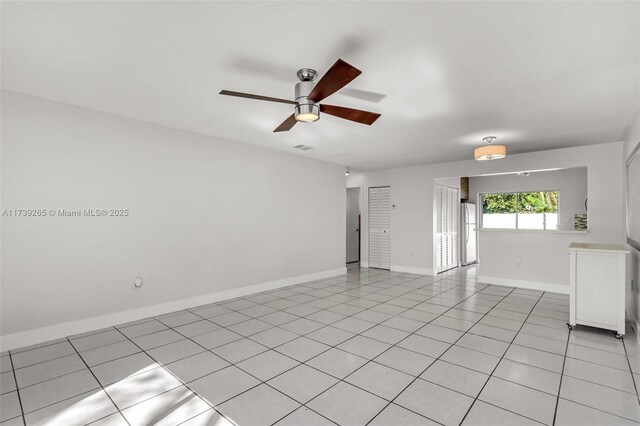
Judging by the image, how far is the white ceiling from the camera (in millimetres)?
1837

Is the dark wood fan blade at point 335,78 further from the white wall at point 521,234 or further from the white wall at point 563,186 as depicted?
the white wall at point 563,186

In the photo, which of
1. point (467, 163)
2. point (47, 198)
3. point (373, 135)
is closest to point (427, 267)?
point (467, 163)

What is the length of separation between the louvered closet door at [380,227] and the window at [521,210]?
2.74m

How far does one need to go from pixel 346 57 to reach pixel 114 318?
12.4 ft

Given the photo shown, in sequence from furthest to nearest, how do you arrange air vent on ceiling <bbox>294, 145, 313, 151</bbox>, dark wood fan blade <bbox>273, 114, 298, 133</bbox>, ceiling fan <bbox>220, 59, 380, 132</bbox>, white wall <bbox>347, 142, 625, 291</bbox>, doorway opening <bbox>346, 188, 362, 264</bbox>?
doorway opening <bbox>346, 188, 362, 264</bbox> → air vent on ceiling <bbox>294, 145, 313, 151</bbox> → white wall <bbox>347, 142, 625, 291</bbox> → dark wood fan blade <bbox>273, 114, 298, 133</bbox> → ceiling fan <bbox>220, 59, 380, 132</bbox>

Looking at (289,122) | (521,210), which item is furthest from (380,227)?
(289,122)

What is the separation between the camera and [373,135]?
4.45 meters

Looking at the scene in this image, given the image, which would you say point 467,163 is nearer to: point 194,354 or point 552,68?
point 552,68

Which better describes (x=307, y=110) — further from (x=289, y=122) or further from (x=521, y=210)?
(x=521, y=210)

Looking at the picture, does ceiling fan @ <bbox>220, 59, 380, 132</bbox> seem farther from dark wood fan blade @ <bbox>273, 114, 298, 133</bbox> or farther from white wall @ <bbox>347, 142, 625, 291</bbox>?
white wall @ <bbox>347, 142, 625, 291</bbox>

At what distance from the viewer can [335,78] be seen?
210 cm

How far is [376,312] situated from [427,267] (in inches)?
126

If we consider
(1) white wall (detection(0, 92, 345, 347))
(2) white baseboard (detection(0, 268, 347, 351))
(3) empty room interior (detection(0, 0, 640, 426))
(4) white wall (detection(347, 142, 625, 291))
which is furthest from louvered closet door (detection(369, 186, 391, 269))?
(2) white baseboard (detection(0, 268, 347, 351))

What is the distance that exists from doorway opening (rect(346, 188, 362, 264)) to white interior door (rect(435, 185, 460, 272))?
2.39m
